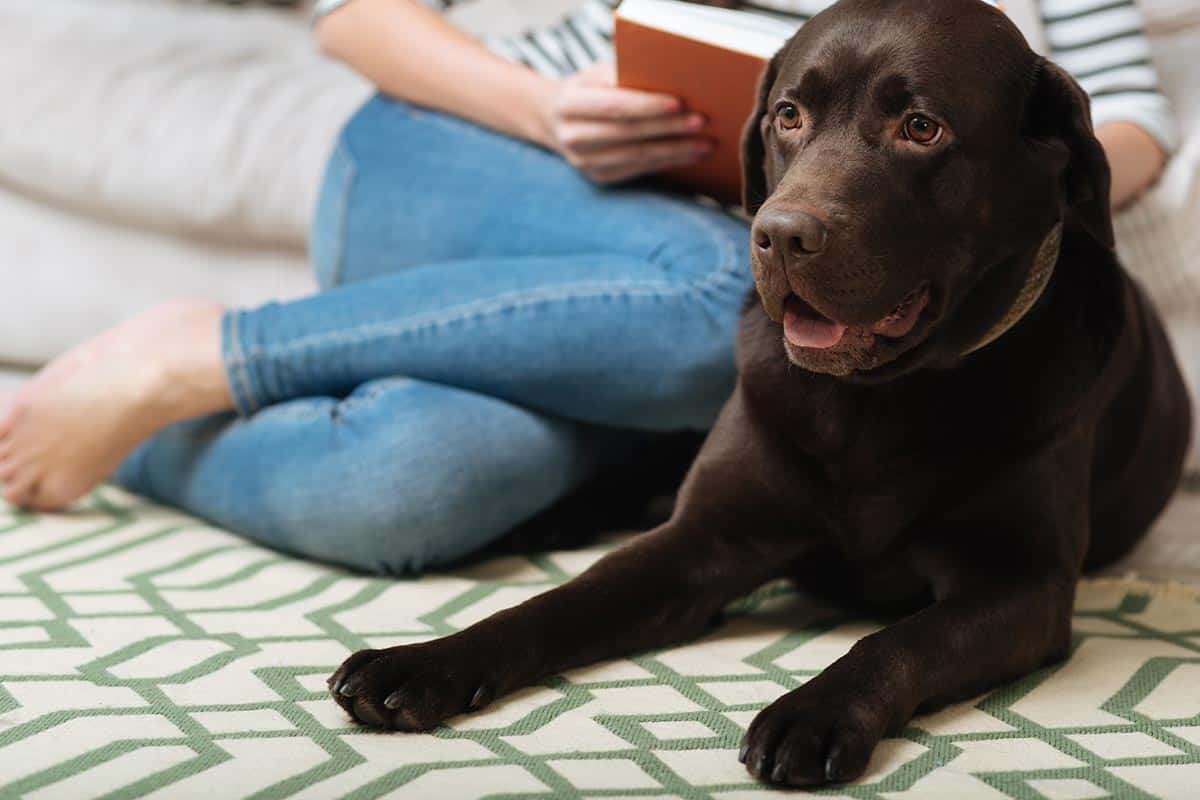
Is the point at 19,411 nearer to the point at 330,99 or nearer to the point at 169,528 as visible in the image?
the point at 169,528

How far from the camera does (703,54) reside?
150cm

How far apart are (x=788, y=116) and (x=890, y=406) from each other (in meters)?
0.28

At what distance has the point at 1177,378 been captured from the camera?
68.7 inches

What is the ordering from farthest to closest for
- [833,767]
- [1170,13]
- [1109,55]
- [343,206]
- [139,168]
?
[139,168], [1170,13], [343,206], [1109,55], [833,767]

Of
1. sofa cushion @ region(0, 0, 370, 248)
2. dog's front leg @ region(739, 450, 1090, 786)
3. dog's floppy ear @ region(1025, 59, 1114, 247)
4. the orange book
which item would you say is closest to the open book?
the orange book

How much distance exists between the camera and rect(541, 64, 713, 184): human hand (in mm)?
1618

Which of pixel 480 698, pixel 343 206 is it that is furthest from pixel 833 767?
pixel 343 206

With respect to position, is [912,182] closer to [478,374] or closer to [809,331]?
[809,331]

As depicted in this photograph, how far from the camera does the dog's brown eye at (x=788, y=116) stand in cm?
128

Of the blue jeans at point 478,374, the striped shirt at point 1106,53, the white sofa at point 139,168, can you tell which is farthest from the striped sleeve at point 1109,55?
the white sofa at point 139,168

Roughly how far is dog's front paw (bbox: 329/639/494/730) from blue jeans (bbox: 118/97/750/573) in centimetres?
42

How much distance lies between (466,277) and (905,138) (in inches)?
24.1

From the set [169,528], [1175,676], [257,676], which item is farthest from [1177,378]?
[169,528]

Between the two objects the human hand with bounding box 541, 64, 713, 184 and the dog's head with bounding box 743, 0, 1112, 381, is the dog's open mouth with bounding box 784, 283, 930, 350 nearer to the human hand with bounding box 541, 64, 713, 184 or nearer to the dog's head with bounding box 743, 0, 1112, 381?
the dog's head with bounding box 743, 0, 1112, 381
